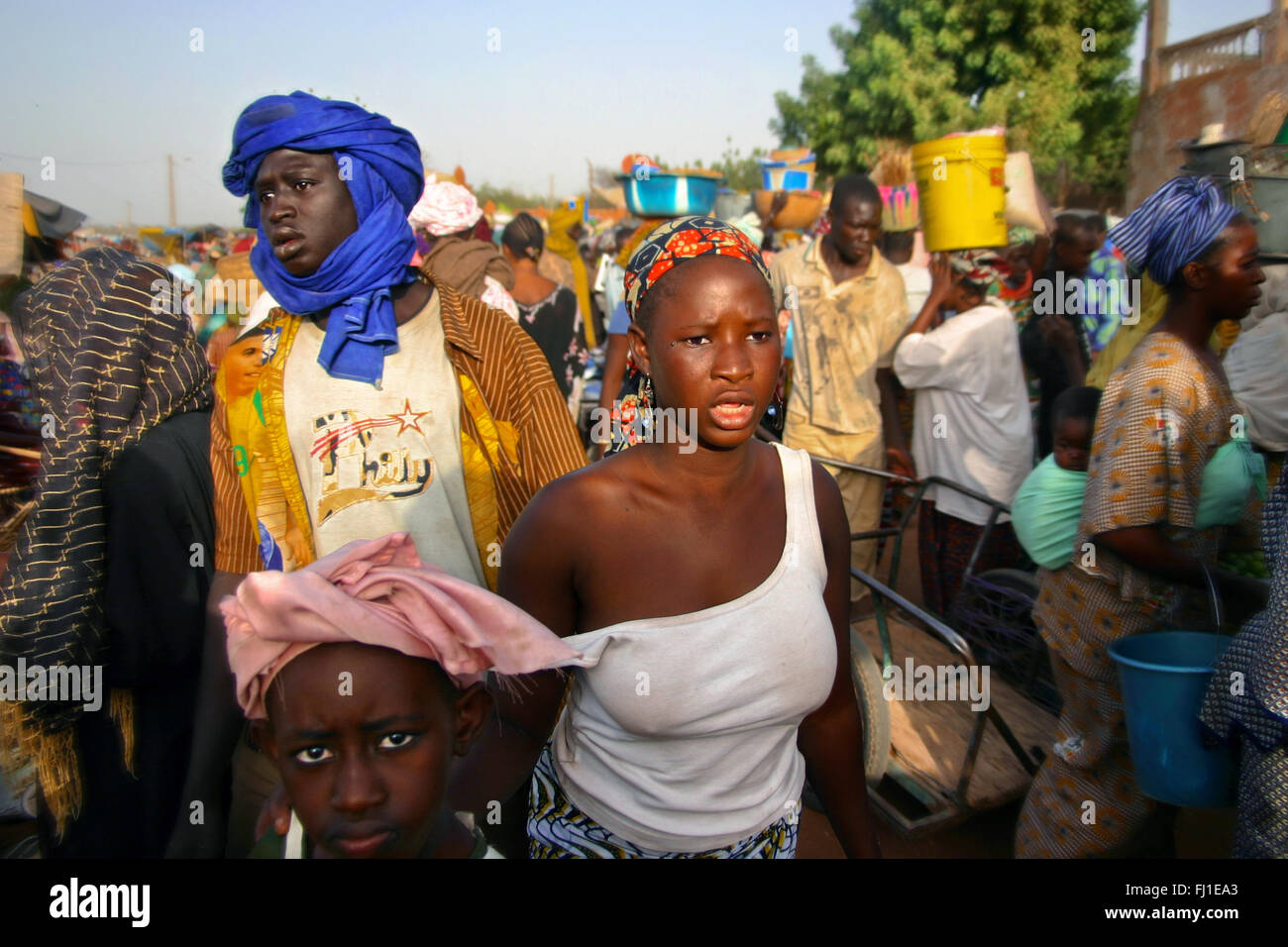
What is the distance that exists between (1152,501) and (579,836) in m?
1.82

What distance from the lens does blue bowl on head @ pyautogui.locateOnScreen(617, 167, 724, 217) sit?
21.2 ft

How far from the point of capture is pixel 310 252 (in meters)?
2.04

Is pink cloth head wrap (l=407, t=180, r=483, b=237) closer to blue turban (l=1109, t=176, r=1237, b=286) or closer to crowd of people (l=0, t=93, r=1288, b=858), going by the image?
crowd of people (l=0, t=93, r=1288, b=858)

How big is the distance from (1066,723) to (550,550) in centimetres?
201

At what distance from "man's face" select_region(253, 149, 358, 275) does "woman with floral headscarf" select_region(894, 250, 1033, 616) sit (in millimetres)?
3207

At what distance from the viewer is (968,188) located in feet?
14.8

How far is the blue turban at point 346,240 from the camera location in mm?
2035

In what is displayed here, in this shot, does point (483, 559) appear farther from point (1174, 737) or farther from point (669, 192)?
point (669, 192)

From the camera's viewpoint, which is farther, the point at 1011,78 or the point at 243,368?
the point at 1011,78

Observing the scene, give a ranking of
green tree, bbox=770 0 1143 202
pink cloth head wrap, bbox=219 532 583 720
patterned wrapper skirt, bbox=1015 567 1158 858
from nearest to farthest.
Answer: pink cloth head wrap, bbox=219 532 583 720 → patterned wrapper skirt, bbox=1015 567 1158 858 → green tree, bbox=770 0 1143 202

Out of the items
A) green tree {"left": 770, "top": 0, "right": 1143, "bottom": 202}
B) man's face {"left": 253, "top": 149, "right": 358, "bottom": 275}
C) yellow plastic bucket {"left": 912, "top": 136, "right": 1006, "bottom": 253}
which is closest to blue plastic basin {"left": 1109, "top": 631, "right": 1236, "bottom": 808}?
man's face {"left": 253, "top": 149, "right": 358, "bottom": 275}

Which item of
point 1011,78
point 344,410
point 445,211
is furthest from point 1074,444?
point 1011,78
